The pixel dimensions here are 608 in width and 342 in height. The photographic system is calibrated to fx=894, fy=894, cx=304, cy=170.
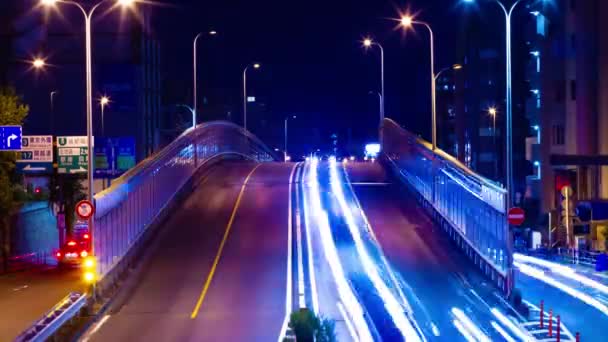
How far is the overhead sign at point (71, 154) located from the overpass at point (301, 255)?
9.21 feet

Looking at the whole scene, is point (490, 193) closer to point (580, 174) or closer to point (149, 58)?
point (580, 174)

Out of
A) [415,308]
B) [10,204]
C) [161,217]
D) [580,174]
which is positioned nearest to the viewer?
[415,308]

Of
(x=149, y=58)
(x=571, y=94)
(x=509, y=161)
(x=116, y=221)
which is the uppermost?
(x=149, y=58)

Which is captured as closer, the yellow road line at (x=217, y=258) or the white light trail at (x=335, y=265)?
the white light trail at (x=335, y=265)

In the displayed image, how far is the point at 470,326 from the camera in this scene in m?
21.7

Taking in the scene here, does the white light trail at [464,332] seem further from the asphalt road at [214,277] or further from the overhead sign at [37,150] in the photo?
the overhead sign at [37,150]

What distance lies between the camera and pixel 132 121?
87.9m

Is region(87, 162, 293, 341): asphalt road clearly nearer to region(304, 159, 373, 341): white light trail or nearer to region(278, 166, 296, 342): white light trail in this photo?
region(278, 166, 296, 342): white light trail

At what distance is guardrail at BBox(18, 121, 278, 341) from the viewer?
67.3ft

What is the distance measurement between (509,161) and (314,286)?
7503 millimetres

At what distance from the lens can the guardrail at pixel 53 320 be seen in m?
16.7

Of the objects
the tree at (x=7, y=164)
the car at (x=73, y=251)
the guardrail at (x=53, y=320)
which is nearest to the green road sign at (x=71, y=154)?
the tree at (x=7, y=164)

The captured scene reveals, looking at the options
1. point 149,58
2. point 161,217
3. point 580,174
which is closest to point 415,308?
point 161,217

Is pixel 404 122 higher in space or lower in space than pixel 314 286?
higher
